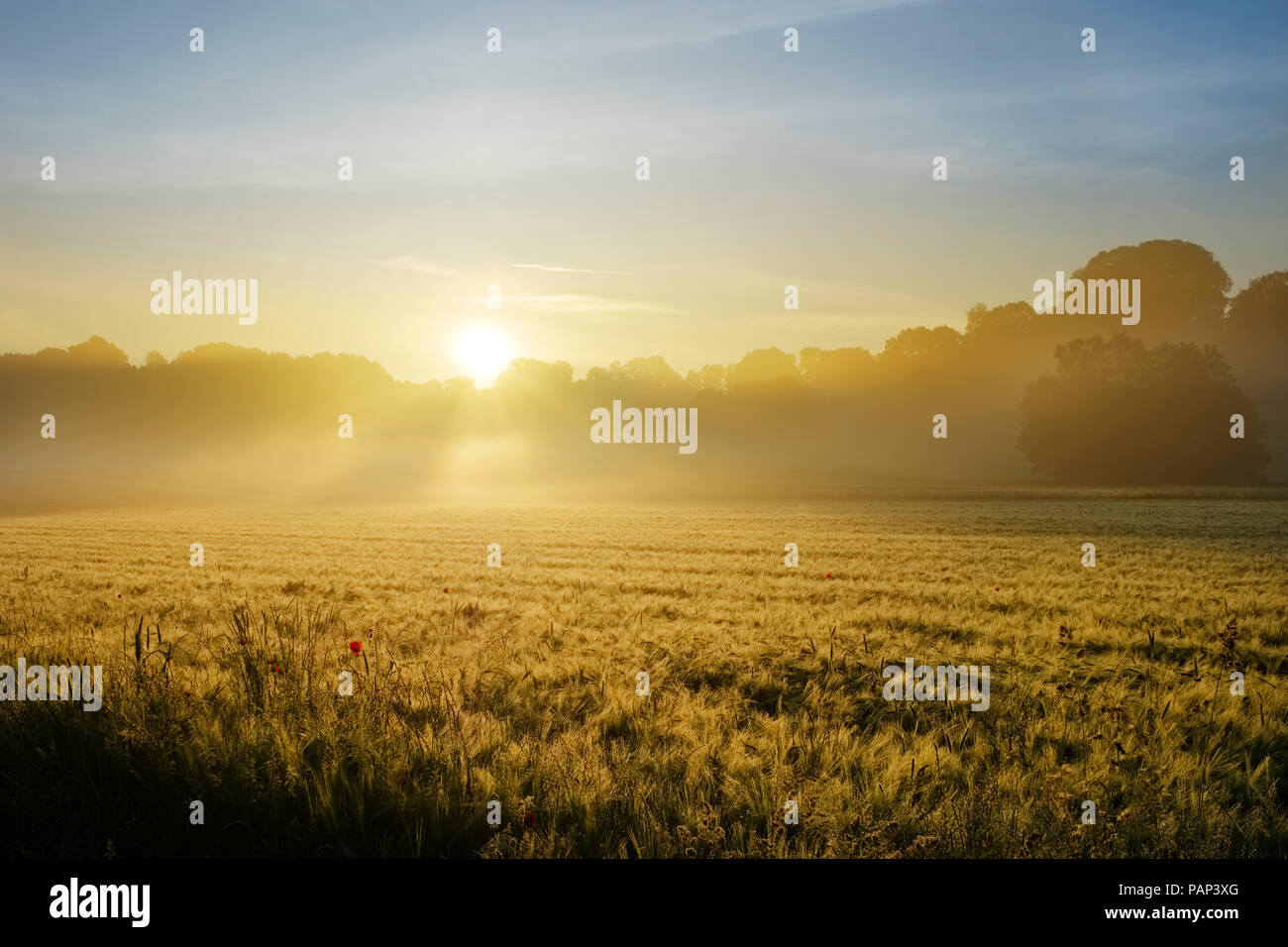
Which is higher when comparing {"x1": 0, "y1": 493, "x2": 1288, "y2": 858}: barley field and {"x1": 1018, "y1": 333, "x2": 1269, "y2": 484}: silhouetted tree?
{"x1": 1018, "y1": 333, "x2": 1269, "y2": 484}: silhouetted tree

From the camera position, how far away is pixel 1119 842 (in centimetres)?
403

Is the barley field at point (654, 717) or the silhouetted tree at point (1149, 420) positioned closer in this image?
the barley field at point (654, 717)

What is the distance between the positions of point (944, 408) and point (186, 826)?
134m

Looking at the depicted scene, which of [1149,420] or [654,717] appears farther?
[1149,420]

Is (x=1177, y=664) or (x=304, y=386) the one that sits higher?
(x=304, y=386)

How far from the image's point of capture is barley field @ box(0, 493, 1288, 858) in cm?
427

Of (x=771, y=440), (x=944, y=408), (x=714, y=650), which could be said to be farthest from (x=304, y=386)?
(x=714, y=650)

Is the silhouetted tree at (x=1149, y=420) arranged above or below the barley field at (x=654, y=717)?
above

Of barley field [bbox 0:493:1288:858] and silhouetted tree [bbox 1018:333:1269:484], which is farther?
silhouetted tree [bbox 1018:333:1269:484]

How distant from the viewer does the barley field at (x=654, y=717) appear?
14.0 feet

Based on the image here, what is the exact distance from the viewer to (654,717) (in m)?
6.95

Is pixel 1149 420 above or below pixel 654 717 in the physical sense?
above
